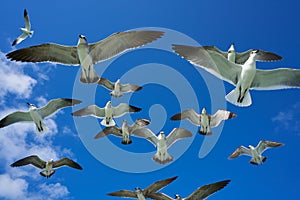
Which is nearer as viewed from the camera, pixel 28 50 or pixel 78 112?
pixel 28 50

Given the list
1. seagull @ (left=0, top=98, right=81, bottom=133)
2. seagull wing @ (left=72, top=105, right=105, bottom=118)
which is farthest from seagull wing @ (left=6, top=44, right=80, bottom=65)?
seagull wing @ (left=72, top=105, right=105, bottom=118)

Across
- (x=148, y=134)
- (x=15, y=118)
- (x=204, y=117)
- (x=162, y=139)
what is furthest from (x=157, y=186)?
(x=15, y=118)

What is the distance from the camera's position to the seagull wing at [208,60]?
12.3 m

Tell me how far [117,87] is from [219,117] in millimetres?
4132

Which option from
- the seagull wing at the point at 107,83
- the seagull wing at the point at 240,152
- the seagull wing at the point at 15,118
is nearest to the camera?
the seagull wing at the point at 15,118

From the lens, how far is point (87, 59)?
526 inches

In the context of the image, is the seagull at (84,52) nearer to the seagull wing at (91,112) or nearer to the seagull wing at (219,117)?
the seagull wing at (91,112)

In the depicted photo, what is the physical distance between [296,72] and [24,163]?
9.54 metres

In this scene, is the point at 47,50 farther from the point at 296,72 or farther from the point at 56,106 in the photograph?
the point at 296,72

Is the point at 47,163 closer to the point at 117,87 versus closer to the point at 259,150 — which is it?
the point at 117,87

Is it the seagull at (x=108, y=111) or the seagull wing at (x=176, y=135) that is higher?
the seagull at (x=108, y=111)

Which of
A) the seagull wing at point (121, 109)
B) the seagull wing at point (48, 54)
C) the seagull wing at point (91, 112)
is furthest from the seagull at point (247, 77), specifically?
the seagull wing at point (91, 112)

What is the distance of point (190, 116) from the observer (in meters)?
16.0

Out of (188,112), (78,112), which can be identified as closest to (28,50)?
(78,112)
